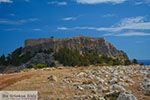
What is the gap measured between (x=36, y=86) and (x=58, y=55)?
50.3 m

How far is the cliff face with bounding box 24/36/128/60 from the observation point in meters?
105

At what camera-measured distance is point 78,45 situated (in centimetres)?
11788

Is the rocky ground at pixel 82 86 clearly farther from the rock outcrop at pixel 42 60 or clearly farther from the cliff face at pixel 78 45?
the cliff face at pixel 78 45

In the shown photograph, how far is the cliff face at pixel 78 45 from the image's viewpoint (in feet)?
343

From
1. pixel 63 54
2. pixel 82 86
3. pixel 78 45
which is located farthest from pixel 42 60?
pixel 82 86

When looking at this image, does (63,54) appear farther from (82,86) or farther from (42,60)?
(82,86)

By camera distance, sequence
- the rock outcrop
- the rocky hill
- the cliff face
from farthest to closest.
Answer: the cliff face → the rock outcrop → the rocky hill

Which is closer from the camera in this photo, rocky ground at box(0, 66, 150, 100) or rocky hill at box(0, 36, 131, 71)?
rocky ground at box(0, 66, 150, 100)

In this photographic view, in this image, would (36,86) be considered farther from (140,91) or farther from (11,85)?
(140,91)

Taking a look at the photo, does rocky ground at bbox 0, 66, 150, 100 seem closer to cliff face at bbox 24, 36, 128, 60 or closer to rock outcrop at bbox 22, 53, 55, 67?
rock outcrop at bbox 22, 53, 55, 67

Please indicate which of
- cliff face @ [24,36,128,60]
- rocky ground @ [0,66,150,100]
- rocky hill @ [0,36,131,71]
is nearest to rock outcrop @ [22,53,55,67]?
rocky hill @ [0,36,131,71]

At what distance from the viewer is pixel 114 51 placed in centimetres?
12938

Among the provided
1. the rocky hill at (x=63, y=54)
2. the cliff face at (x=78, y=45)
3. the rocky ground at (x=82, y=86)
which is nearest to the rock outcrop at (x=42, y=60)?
the rocky hill at (x=63, y=54)

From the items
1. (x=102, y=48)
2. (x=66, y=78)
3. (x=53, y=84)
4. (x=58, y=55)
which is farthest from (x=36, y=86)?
(x=102, y=48)
